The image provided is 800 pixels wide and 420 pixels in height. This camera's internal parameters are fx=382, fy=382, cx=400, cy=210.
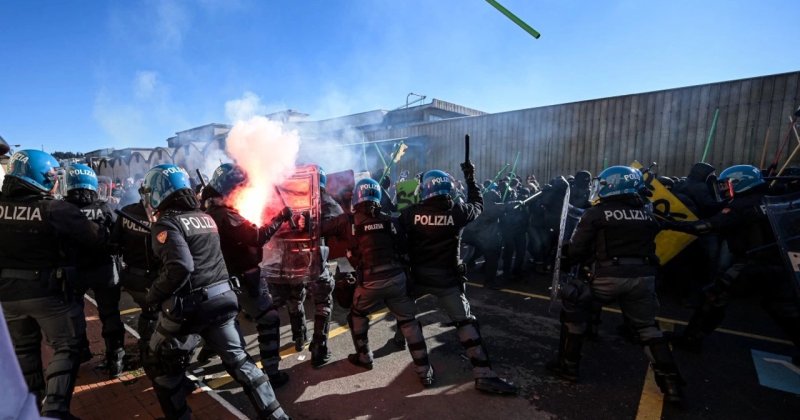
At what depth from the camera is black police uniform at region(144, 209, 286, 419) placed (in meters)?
2.72

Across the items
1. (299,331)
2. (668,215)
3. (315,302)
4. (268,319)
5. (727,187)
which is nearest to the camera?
(268,319)

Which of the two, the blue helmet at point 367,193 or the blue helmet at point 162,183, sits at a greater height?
the blue helmet at point 162,183

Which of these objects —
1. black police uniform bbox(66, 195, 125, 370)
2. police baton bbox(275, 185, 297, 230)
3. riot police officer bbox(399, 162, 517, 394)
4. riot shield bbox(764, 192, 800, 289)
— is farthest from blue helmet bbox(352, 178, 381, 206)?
riot shield bbox(764, 192, 800, 289)

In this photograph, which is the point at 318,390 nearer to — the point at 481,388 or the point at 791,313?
the point at 481,388

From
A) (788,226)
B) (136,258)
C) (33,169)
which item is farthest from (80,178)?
(788,226)

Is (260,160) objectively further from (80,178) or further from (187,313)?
(187,313)

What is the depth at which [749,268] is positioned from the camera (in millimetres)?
4066

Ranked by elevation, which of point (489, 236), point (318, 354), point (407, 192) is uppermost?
point (407, 192)

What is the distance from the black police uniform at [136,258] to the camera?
3730 mm

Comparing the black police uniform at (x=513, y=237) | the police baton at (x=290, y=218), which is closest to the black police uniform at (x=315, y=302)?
the police baton at (x=290, y=218)

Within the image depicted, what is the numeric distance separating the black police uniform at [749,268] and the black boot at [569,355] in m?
1.67

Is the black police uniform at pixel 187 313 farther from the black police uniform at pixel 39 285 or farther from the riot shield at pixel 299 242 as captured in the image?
the riot shield at pixel 299 242

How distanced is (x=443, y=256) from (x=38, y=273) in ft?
11.4

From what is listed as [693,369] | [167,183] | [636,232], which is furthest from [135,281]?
[693,369]
